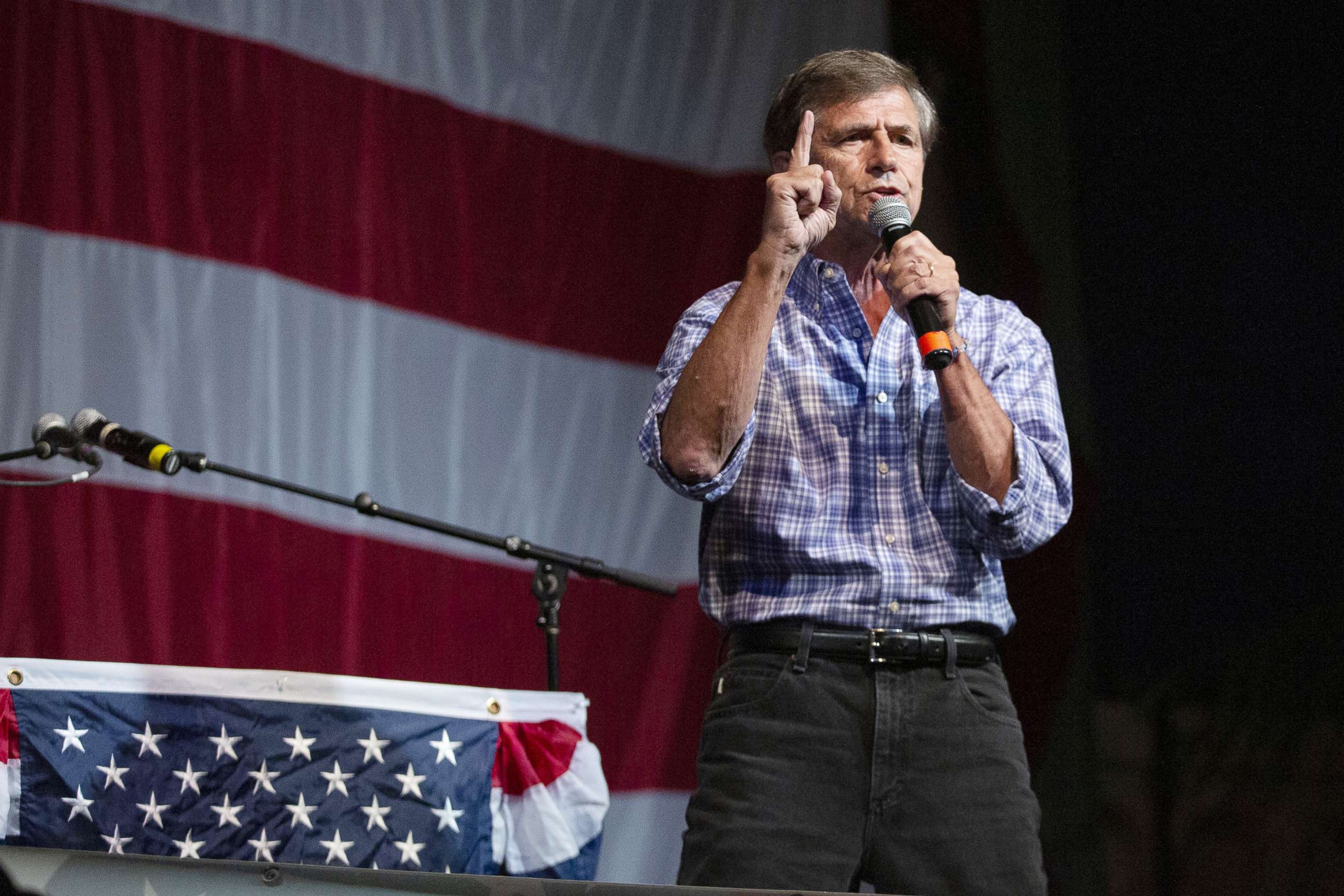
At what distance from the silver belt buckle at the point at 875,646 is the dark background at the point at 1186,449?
1.61 metres

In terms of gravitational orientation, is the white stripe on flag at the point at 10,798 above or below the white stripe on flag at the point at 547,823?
above

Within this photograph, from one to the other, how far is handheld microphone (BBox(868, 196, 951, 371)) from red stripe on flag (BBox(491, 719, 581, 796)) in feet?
2.98

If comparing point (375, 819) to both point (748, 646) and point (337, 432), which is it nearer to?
point (748, 646)

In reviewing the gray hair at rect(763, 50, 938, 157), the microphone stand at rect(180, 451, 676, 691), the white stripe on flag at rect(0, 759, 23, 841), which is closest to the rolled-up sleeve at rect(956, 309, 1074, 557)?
the gray hair at rect(763, 50, 938, 157)

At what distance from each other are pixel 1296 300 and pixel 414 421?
197 centimetres

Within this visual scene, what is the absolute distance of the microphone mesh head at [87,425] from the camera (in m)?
2.04

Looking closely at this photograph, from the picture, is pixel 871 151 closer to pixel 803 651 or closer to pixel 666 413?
pixel 666 413

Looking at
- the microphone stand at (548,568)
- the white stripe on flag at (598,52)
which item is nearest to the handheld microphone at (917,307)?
the microphone stand at (548,568)

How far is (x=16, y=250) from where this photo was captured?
101 inches

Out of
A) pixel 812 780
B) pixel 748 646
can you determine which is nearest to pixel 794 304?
pixel 748 646

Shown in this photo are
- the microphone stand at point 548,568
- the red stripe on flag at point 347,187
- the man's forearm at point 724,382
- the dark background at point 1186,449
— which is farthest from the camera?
the dark background at point 1186,449

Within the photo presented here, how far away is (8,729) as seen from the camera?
1747 mm

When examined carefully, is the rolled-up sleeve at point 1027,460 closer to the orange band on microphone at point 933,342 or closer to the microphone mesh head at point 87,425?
the orange band on microphone at point 933,342

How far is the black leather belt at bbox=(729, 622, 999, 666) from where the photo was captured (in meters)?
1.51
